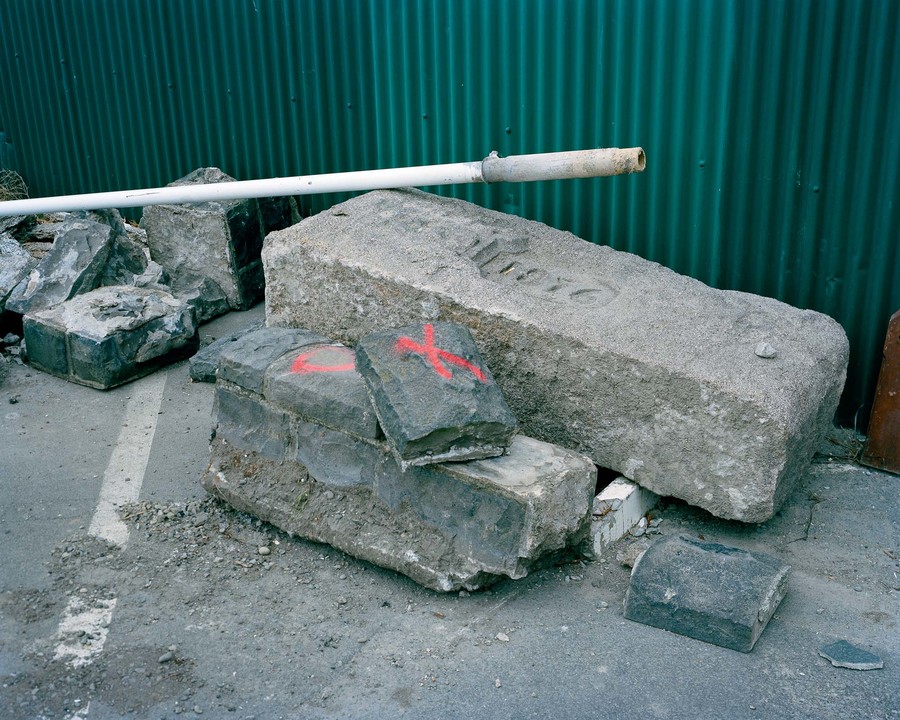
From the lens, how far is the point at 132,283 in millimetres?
5668

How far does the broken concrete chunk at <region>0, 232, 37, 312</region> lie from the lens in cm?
546

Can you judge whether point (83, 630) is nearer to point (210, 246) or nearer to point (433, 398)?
point (433, 398)

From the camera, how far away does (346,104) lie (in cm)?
555

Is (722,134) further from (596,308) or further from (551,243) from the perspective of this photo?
(596,308)

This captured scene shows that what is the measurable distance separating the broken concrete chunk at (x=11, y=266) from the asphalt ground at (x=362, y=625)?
5.48 feet

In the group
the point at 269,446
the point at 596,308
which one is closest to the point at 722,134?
the point at 596,308

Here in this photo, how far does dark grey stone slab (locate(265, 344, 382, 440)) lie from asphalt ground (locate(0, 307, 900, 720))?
51 cm

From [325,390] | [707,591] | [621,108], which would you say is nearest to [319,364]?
[325,390]

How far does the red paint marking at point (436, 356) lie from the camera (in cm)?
331

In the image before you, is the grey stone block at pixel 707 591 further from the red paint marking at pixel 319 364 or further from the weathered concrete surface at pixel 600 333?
the red paint marking at pixel 319 364

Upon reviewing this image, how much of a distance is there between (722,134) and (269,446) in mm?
2452

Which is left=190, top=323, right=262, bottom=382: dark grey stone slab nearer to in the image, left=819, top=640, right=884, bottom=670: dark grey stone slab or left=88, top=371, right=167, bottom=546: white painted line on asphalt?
left=88, top=371, right=167, bottom=546: white painted line on asphalt

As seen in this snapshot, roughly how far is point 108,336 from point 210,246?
1.05 meters

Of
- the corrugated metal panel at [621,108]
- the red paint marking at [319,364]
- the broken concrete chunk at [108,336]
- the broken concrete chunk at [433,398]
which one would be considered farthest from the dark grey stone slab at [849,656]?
the broken concrete chunk at [108,336]
